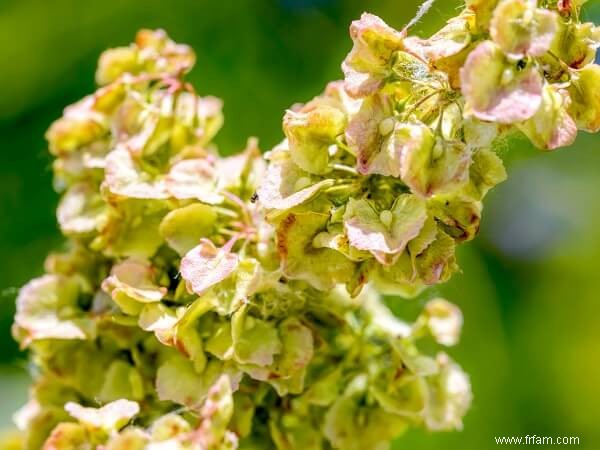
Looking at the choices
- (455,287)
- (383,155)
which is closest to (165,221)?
(383,155)

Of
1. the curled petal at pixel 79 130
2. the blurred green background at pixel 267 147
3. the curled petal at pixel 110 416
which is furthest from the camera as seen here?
the blurred green background at pixel 267 147

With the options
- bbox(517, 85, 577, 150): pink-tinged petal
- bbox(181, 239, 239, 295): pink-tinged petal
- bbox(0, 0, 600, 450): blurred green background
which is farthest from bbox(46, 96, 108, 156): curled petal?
bbox(0, 0, 600, 450): blurred green background

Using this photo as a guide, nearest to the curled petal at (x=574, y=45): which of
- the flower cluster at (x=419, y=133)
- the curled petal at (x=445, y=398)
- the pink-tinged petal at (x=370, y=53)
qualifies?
the flower cluster at (x=419, y=133)

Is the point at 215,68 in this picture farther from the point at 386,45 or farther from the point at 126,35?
the point at 386,45

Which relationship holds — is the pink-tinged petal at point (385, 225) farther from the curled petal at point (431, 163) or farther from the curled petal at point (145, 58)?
the curled petal at point (145, 58)

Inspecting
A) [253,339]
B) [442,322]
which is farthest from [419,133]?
[442,322]

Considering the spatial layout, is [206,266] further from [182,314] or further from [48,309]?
[48,309]

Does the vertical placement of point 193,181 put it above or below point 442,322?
above
